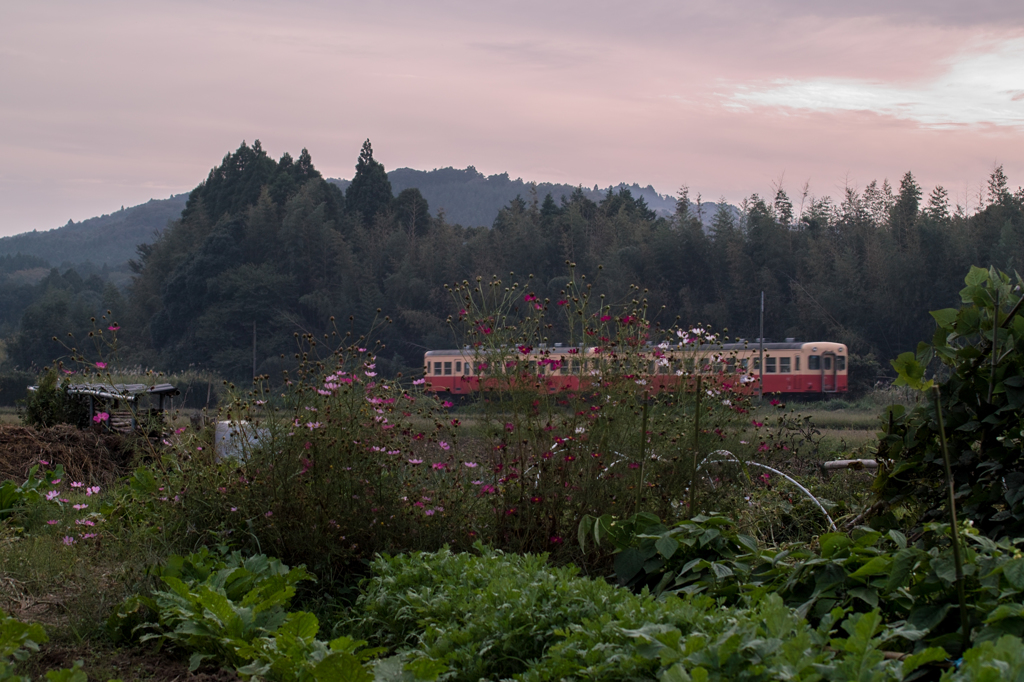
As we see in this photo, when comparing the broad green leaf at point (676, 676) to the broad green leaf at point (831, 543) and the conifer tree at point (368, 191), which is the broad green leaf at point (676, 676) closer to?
the broad green leaf at point (831, 543)

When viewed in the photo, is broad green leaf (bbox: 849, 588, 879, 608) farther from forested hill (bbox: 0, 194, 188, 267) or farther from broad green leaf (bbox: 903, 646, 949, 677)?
forested hill (bbox: 0, 194, 188, 267)

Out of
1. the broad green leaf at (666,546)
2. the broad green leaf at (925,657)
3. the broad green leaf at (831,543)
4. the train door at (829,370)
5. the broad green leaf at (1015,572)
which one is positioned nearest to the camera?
the broad green leaf at (925,657)

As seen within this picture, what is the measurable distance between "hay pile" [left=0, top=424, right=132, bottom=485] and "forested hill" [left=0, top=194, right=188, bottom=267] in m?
149

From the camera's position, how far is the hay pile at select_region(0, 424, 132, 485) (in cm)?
759

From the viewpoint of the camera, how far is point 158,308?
54750 millimetres

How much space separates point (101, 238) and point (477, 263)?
135 meters

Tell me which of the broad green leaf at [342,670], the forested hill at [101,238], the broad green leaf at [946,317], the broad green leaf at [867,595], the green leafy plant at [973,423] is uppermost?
the forested hill at [101,238]

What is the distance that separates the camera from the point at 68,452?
26.5 ft

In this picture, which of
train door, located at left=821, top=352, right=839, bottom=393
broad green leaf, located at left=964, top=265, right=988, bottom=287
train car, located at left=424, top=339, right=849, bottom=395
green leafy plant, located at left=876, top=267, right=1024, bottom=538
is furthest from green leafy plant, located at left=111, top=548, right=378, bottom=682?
train door, located at left=821, top=352, right=839, bottom=393

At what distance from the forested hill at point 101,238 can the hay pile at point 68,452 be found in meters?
149

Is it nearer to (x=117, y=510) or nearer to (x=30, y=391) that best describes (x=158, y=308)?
(x=30, y=391)

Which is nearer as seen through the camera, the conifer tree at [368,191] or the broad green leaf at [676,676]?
the broad green leaf at [676,676]

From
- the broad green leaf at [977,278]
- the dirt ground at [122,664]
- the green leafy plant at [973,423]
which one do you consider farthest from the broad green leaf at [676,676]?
the broad green leaf at [977,278]

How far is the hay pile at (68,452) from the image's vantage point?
7.59 m
